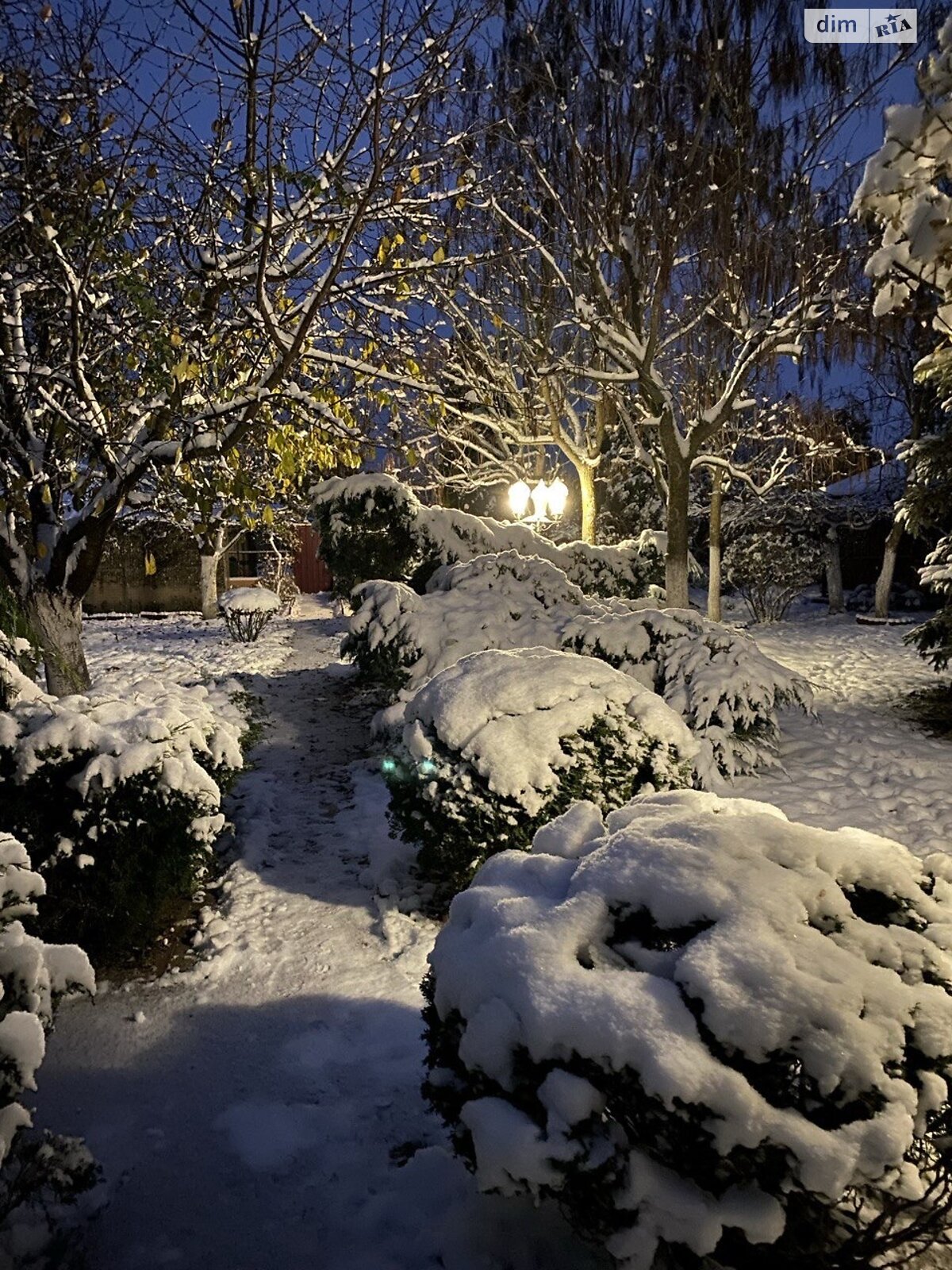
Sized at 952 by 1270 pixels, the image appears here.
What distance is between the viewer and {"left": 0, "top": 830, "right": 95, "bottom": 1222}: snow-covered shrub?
1.78 m

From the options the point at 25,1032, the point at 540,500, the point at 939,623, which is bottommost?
the point at 25,1032

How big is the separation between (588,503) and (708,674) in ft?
23.2

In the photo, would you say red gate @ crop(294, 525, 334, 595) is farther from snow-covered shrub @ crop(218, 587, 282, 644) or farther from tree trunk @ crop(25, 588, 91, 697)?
tree trunk @ crop(25, 588, 91, 697)

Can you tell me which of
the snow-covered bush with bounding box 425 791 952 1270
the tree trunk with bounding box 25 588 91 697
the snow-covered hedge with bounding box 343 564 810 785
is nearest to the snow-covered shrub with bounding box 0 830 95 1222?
the snow-covered bush with bounding box 425 791 952 1270

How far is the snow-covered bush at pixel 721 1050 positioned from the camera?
148 cm

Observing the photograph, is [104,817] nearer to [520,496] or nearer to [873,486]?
[520,496]

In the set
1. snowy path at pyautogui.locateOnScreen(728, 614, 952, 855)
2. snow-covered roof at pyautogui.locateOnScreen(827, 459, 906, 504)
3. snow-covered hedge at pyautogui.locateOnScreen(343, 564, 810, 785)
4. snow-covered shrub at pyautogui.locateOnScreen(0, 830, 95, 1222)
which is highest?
snow-covered roof at pyautogui.locateOnScreen(827, 459, 906, 504)

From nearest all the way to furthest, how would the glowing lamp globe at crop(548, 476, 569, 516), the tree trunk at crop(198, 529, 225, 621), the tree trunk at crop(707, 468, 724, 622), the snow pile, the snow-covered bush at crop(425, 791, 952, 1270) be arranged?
the snow-covered bush at crop(425, 791, 952, 1270) < the glowing lamp globe at crop(548, 476, 569, 516) < the snow pile < the tree trunk at crop(707, 468, 724, 622) < the tree trunk at crop(198, 529, 225, 621)

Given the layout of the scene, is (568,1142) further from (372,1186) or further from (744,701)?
(744,701)

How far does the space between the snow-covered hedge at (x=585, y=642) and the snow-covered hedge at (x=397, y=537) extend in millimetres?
2138

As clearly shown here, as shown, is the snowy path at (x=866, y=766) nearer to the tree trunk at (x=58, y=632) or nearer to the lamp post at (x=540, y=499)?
the lamp post at (x=540, y=499)

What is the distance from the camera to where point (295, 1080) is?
2.74m

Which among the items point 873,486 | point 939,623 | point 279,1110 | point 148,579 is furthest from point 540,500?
point 148,579

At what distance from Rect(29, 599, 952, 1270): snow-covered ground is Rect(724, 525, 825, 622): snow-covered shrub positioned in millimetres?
12348
